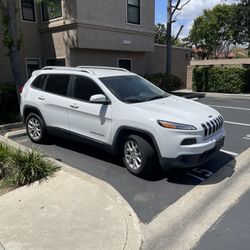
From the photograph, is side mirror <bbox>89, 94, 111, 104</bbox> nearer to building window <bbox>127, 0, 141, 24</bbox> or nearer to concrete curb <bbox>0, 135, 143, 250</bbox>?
concrete curb <bbox>0, 135, 143, 250</bbox>

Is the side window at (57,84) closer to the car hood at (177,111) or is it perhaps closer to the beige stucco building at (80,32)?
the car hood at (177,111)

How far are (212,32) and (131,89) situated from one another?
4079 centimetres

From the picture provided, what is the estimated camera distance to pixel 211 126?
4.94 m

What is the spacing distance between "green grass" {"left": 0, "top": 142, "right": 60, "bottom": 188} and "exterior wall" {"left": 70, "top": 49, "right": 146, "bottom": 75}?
8.26 metres

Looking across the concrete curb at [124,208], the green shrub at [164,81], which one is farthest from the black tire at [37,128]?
the green shrub at [164,81]

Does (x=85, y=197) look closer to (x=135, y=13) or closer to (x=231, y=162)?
(x=231, y=162)

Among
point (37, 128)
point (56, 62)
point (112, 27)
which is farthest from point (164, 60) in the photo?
point (37, 128)

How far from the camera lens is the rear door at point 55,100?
6.15 meters

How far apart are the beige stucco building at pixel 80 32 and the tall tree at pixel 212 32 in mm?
28671

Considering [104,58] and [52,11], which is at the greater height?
[52,11]

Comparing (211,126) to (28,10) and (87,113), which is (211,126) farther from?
(28,10)

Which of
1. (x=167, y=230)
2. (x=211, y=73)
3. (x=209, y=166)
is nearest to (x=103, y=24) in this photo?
(x=211, y=73)

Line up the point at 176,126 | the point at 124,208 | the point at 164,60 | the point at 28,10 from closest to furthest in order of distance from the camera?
the point at 124,208 → the point at 176,126 → the point at 28,10 → the point at 164,60

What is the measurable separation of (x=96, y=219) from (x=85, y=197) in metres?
0.61
